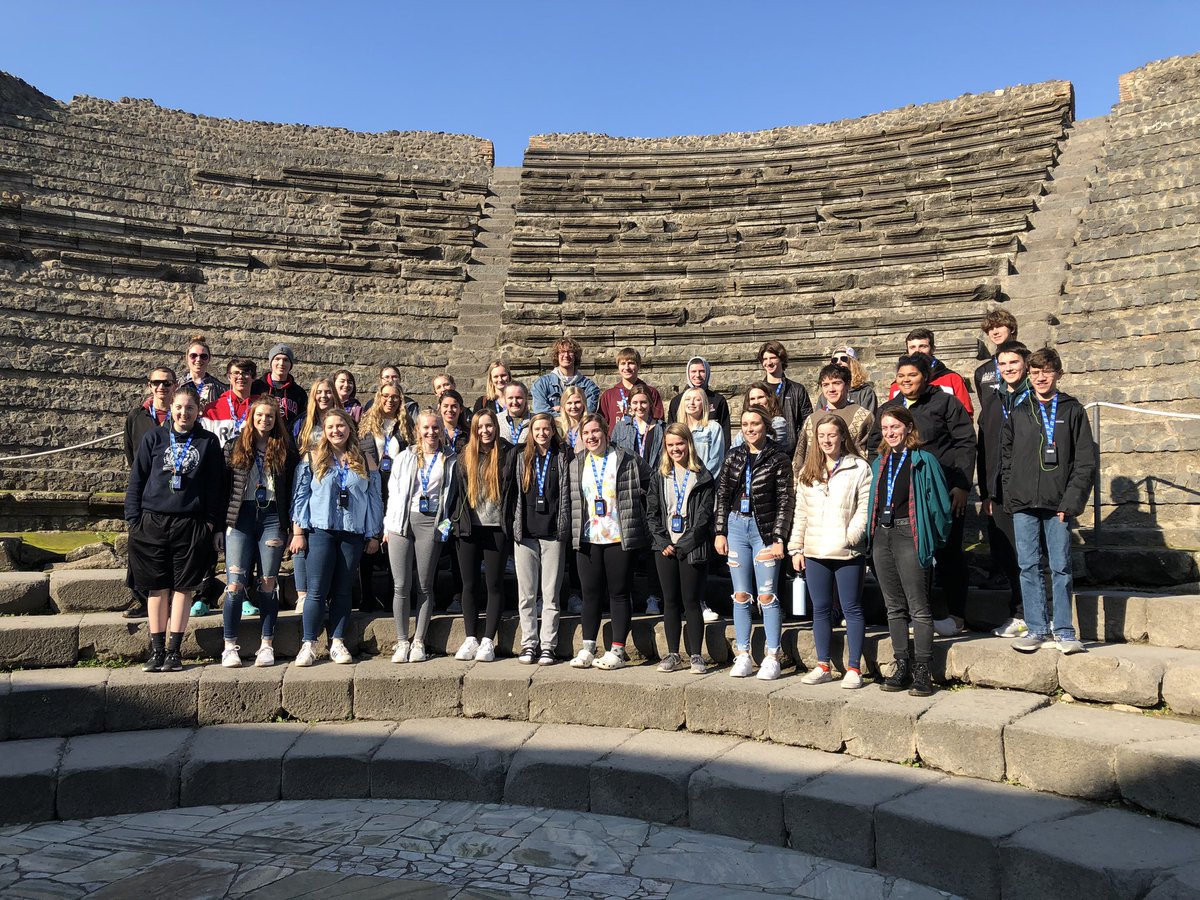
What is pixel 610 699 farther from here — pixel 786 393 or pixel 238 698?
pixel 786 393

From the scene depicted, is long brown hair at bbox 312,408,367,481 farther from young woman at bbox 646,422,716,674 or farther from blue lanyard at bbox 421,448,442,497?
young woman at bbox 646,422,716,674

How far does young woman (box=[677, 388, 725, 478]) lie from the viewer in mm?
6820

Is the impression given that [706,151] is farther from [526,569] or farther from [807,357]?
[526,569]

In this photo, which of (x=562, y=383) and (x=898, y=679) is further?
(x=562, y=383)

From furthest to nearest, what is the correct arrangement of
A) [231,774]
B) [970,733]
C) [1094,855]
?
[231,774], [970,733], [1094,855]

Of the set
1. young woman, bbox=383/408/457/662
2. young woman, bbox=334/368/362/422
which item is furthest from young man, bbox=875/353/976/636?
young woman, bbox=334/368/362/422

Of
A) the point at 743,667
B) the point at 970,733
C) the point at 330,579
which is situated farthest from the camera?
the point at 330,579

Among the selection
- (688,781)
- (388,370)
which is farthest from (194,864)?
(388,370)

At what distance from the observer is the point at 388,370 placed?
770 centimetres

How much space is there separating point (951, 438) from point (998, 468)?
35cm

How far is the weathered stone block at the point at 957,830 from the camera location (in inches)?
156

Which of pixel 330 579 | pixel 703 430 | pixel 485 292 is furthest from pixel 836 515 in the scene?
pixel 485 292

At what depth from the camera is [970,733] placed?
4.73 meters

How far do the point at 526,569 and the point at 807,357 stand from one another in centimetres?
604
